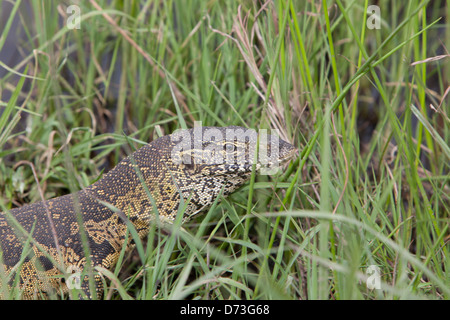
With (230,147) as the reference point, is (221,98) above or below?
above

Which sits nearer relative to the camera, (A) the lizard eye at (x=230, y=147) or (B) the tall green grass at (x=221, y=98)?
(A) the lizard eye at (x=230, y=147)

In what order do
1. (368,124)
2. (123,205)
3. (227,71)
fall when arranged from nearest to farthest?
1. (123,205)
2. (227,71)
3. (368,124)

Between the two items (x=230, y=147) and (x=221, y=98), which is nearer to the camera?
(x=230, y=147)

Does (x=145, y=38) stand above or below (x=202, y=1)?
below

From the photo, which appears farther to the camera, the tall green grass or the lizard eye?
the tall green grass

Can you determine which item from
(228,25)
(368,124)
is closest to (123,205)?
(228,25)
